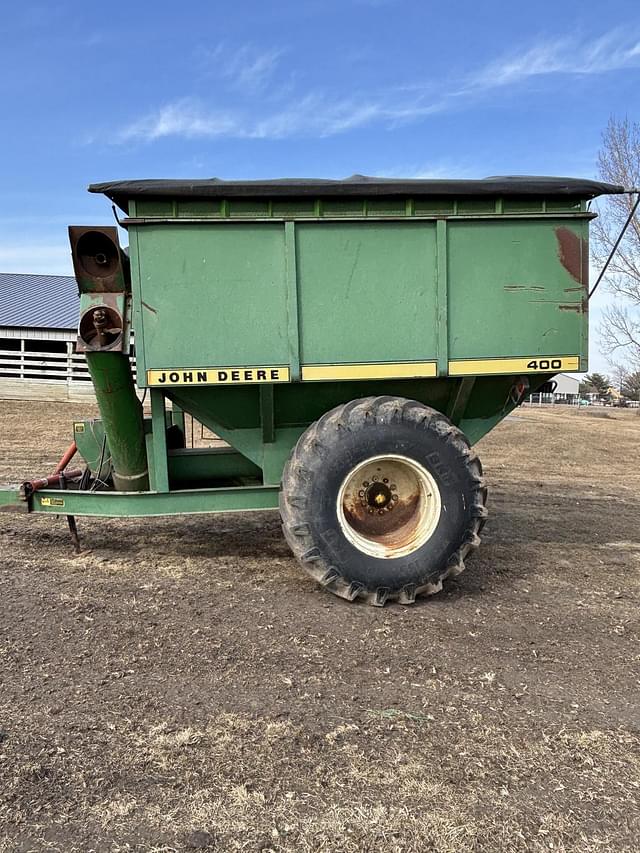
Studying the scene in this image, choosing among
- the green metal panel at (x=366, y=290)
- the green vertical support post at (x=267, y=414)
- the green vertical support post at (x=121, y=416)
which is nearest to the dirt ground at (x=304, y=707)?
the green vertical support post at (x=121, y=416)

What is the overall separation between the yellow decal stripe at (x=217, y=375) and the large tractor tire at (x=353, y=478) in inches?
17.3

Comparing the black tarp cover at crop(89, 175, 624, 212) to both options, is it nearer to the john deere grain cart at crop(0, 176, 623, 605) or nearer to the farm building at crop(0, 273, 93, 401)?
the john deere grain cart at crop(0, 176, 623, 605)

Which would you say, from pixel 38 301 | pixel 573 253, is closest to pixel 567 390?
pixel 38 301

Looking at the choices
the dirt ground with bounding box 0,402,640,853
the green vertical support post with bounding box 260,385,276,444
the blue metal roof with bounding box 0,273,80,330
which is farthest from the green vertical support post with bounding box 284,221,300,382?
the blue metal roof with bounding box 0,273,80,330

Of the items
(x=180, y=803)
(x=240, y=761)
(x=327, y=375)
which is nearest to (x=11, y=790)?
(x=180, y=803)

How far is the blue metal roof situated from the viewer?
21.5 m

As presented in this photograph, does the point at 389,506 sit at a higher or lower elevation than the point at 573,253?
lower

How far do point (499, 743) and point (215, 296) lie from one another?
2.90 m

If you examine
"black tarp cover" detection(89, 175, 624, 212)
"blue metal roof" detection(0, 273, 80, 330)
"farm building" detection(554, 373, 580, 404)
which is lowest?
"farm building" detection(554, 373, 580, 404)

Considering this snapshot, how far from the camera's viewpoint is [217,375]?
4.00 metres

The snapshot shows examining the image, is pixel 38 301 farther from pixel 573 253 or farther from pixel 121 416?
pixel 573 253

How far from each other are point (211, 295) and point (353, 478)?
1482 millimetres

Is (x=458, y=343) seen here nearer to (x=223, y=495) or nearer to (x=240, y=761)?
(x=223, y=495)

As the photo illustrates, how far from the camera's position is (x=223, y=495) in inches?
169
